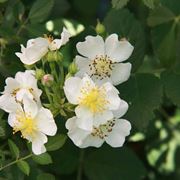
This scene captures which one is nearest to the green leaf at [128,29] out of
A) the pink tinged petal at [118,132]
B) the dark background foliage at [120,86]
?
the dark background foliage at [120,86]

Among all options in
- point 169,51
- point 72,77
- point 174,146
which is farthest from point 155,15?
point 174,146

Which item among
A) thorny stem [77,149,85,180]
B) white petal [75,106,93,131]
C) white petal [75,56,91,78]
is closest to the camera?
white petal [75,106,93,131]

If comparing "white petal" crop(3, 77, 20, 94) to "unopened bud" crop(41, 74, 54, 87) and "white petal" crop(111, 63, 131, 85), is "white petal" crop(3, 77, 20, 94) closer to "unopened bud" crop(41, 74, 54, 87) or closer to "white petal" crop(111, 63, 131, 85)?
"unopened bud" crop(41, 74, 54, 87)

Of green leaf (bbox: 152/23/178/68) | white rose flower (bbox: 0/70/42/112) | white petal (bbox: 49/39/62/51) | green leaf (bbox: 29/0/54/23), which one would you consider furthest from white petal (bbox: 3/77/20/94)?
green leaf (bbox: 152/23/178/68)

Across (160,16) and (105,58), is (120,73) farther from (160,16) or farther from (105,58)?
(160,16)

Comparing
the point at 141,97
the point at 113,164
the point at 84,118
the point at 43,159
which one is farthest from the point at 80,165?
the point at 84,118

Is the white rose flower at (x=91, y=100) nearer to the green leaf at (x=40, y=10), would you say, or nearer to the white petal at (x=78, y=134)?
the white petal at (x=78, y=134)
